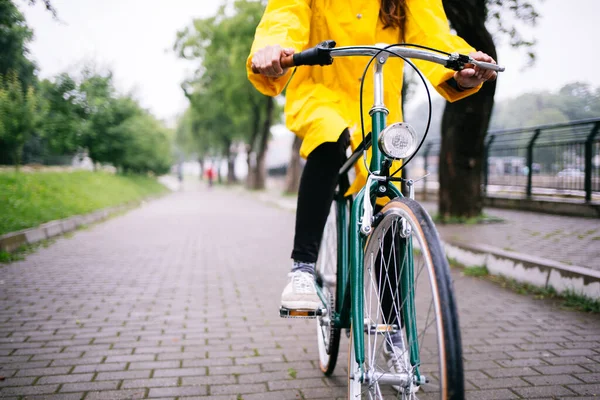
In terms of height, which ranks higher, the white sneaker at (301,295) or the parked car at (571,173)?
the parked car at (571,173)

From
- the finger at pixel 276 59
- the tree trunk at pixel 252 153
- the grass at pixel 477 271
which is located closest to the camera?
the finger at pixel 276 59

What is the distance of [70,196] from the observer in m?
11.7

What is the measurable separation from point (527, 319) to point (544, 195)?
22.9 feet

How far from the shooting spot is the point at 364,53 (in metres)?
1.88

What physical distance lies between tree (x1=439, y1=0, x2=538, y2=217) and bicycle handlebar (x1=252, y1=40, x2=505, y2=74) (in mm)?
6280

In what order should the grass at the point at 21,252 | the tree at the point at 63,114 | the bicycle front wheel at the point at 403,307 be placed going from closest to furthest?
the bicycle front wheel at the point at 403,307 < the grass at the point at 21,252 < the tree at the point at 63,114

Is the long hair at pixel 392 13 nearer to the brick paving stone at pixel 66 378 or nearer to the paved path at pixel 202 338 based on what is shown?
the paved path at pixel 202 338

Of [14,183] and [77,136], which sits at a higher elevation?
[77,136]


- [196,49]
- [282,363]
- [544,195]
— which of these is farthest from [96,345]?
[196,49]

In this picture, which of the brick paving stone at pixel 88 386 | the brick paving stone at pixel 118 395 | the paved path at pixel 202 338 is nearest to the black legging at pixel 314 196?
the paved path at pixel 202 338

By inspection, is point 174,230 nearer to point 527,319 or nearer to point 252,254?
point 252,254

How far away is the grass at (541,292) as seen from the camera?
3922 millimetres


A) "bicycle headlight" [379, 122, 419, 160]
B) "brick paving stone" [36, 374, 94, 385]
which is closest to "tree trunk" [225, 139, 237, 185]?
"brick paving stone" [36, 374, 94, 385]

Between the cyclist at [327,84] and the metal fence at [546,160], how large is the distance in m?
6.74
